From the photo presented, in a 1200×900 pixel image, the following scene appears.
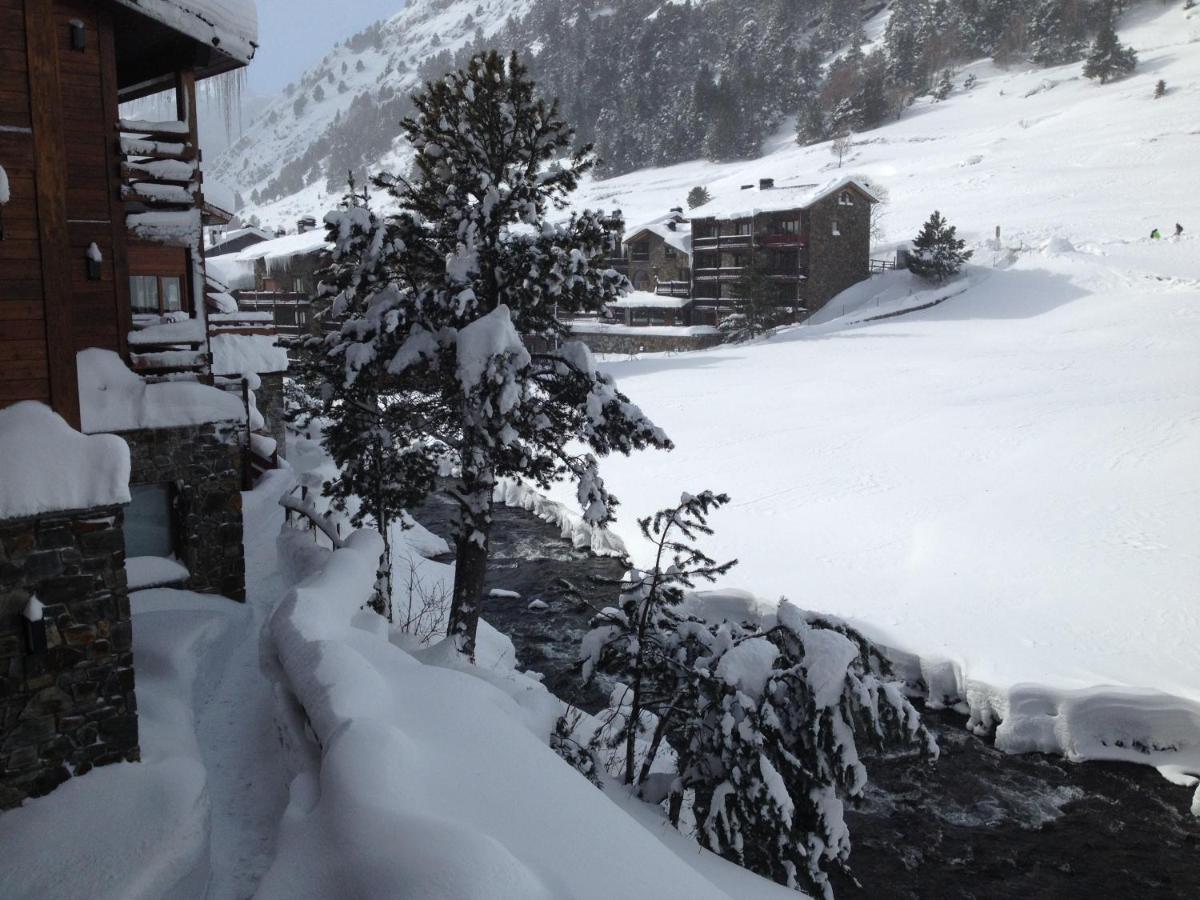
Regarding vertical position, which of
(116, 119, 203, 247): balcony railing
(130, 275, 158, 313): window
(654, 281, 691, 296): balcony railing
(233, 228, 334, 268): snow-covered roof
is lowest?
(130, 275, 158, 313): window

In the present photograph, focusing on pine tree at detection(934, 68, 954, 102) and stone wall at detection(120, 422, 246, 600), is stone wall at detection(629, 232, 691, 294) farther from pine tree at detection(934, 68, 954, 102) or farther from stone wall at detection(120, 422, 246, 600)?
pine tree at detection(934, 68, 954, 102)

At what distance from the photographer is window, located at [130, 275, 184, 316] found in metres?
13.8

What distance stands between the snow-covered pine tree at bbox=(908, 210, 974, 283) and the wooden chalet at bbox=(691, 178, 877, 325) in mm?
5375

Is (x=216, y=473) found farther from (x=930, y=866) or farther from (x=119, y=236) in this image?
(x=930, y=866)

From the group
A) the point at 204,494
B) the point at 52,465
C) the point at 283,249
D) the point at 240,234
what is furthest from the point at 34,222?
the point at 240,234

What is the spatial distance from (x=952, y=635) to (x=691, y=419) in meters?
17.0

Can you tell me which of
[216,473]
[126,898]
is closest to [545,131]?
[216,473]

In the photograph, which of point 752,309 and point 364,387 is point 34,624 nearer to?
point 364,387

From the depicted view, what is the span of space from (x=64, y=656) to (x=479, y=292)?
662 centimetres

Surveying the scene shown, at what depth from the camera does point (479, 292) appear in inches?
448

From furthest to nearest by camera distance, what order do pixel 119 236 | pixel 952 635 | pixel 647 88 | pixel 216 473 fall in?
1. pixel 647 88
2. pixel 952 635
3. pixel 216 473
4. pixel 119 236

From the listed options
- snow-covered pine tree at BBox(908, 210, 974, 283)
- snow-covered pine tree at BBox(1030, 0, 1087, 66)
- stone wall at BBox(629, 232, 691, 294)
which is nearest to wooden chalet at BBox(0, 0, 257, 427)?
snow-covered pine tree at BBox(908, 210, 974, 283)

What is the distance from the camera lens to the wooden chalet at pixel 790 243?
53250 millimetres

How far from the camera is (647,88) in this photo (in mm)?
114125
